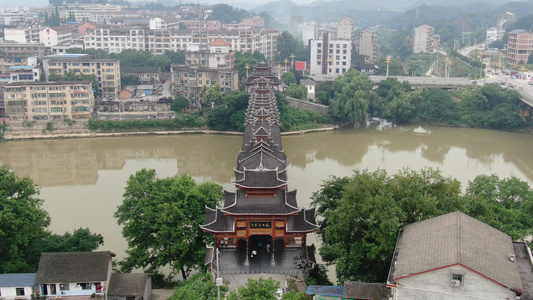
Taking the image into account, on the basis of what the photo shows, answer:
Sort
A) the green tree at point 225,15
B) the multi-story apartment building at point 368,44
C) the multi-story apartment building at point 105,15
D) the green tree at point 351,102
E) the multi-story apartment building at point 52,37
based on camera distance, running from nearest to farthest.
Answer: the green tree at point 351,102, the multi-story apartment building at point 52,37, the multi-story apartment building at point 368,44, the green tree at point 225,15, the multi-story apartment building at point 105,15

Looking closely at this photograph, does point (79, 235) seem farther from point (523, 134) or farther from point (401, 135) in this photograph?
point (523, 134)

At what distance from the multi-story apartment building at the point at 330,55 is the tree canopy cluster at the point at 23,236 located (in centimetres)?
2764

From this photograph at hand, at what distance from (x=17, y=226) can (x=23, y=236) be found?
239 mm

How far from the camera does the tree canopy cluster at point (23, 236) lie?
11453mm

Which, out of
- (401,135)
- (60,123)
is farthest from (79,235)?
(401,135)

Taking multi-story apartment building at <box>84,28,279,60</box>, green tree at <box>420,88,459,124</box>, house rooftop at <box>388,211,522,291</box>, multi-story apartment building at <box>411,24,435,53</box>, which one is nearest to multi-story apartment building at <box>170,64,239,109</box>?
green tree at <box>420,88,459,124</box>

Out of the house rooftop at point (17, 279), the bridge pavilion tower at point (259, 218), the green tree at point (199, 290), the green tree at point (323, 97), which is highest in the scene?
the green tree at point (323, 97)

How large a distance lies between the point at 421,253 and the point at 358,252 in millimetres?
1917

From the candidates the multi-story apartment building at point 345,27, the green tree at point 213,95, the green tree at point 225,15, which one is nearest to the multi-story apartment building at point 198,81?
the green tree at point 213,95

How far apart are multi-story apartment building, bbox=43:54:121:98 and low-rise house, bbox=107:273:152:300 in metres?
21.8

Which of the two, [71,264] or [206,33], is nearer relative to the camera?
[71,264]

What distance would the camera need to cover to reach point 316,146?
25203 mm

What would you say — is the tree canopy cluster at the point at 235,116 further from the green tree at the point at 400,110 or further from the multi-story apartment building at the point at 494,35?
the multi-story apartment building at the point at 494,35

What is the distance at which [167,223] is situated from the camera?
39.4 ft
